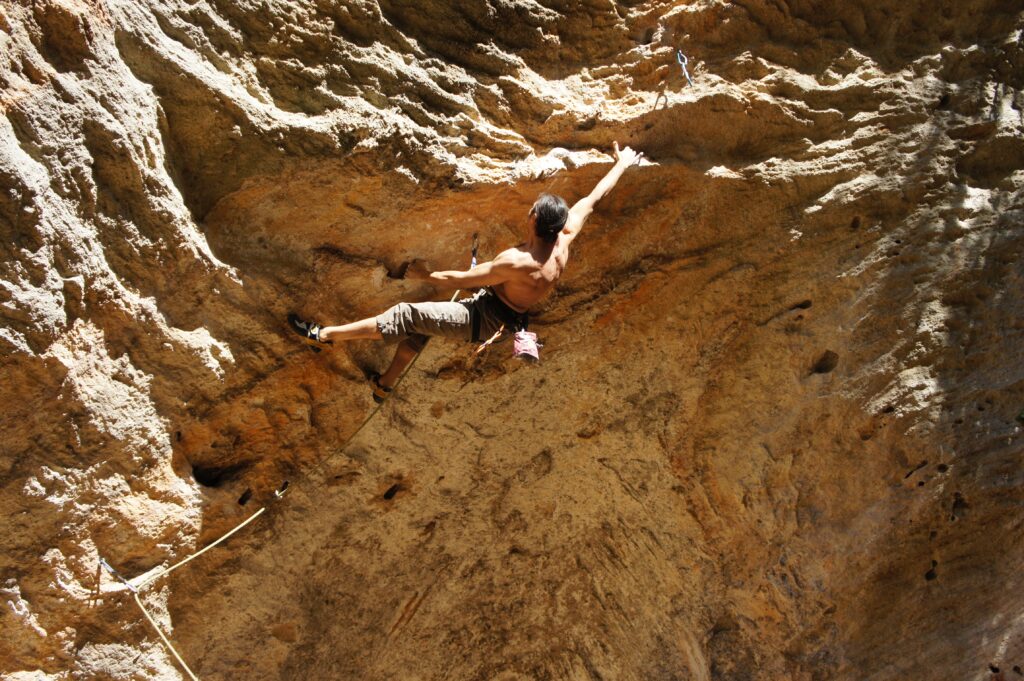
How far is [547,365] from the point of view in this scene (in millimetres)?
4449

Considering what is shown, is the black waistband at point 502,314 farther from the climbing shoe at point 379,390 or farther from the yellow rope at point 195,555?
the yellow rope at point 195,555

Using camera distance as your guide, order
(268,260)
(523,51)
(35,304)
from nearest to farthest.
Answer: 1. (35,304)
2. (268,260)
3. (523,51)

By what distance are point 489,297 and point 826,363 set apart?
1.76m

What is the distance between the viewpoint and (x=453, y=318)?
151 inches

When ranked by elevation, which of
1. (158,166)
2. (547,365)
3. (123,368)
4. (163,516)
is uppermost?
(158,166)

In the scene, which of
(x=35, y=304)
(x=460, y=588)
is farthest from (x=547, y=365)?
(x=35, y=304)

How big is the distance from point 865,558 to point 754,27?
266 centimetres

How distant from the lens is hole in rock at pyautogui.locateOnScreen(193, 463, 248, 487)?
3770mm

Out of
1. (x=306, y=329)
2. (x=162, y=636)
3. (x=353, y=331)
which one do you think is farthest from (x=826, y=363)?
(x=162, y=636)

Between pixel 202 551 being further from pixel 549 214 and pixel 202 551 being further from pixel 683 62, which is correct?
pixel 683 62

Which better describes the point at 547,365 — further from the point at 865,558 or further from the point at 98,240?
the point at 98,240

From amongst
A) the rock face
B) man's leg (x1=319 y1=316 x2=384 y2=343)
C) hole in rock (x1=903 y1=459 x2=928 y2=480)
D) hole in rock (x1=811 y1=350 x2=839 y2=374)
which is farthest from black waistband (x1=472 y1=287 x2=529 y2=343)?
hole in rock (x1=903 y1=459 x2=928 y2=480)

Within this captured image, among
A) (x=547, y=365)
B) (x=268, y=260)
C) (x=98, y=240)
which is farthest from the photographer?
(x=547, y=365)

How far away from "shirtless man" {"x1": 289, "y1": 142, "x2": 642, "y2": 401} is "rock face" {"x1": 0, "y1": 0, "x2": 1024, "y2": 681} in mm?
186
